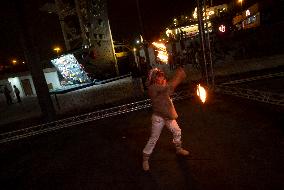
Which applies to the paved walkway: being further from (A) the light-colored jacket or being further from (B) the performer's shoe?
(A) the light-colored jacket

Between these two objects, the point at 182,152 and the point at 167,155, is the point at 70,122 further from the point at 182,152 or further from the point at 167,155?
the point at 182,152

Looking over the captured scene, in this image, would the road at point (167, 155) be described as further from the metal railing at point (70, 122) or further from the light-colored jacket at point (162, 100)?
the light-colored jacket at point (162, 100)

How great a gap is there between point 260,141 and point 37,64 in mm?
8987

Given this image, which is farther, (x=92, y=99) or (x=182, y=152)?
(x=92, y=99)

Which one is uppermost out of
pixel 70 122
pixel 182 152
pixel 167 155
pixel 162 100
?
pixel 162 100

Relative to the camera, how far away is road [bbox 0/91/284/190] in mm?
4910

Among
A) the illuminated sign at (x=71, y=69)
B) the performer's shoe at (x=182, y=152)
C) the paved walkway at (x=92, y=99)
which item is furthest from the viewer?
the illuminated sign at (x=71, y=69)

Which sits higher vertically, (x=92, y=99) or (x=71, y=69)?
(x=71, y=69)

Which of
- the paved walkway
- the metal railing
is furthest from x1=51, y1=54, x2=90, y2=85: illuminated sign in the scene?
the metal railing

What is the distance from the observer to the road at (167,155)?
4.91 m

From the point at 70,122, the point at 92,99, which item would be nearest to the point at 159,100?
the point at 70,122

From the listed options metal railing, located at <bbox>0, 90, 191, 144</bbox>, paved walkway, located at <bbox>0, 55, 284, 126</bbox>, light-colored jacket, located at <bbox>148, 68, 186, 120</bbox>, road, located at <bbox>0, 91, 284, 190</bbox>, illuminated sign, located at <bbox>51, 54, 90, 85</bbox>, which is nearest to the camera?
road, located at <bbox>0, 91, 284, 190</bbox>

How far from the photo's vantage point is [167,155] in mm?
6148

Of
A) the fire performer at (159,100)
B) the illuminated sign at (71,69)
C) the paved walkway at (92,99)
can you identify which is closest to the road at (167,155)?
the fire performer at (159,100)
